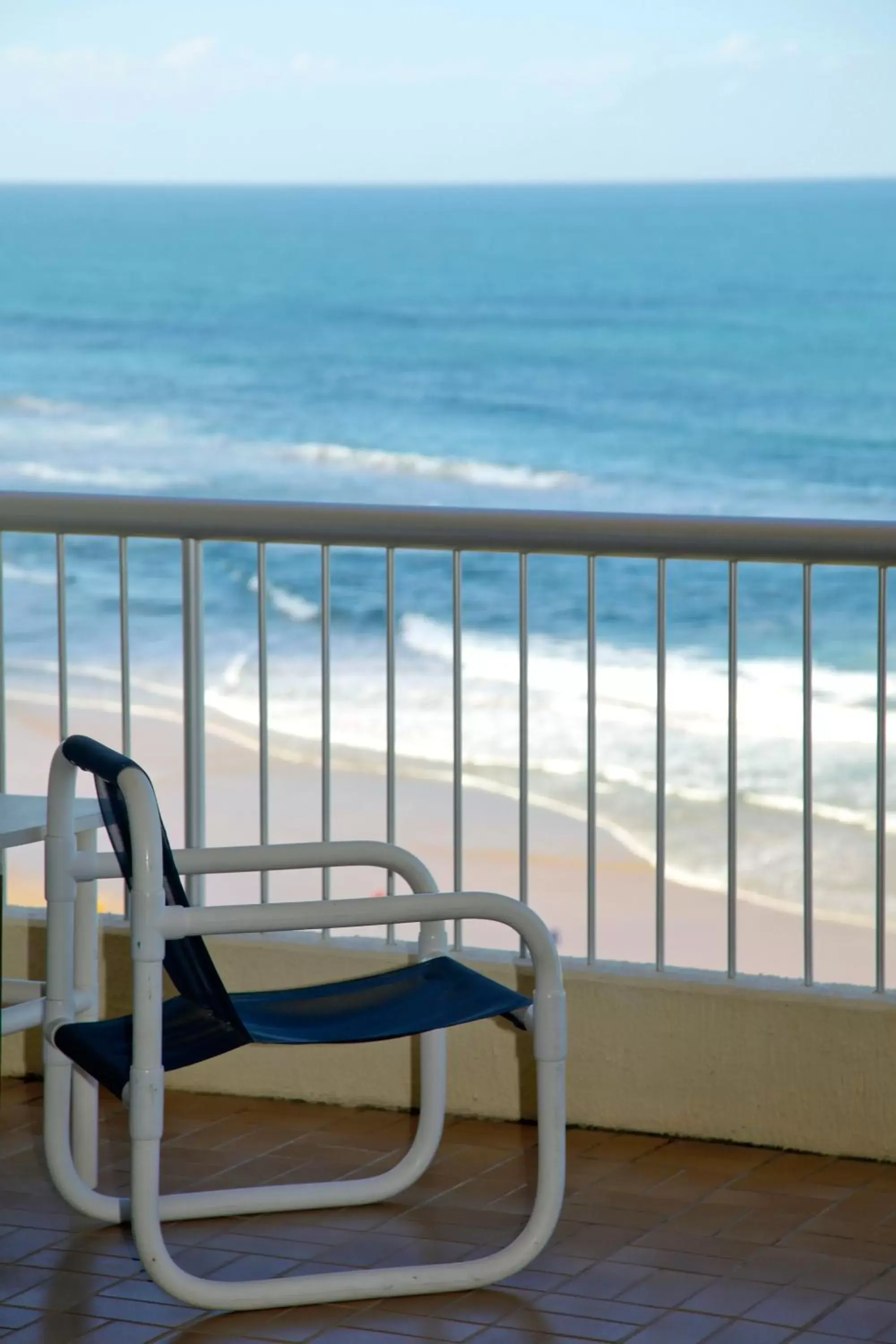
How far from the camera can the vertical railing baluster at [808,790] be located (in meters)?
3.62

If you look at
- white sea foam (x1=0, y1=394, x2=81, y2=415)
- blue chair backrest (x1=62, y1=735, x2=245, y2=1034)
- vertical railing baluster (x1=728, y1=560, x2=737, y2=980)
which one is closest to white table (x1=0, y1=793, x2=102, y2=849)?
blue chair backrest (x1=62, y1=735, x2=245, y2=1034)

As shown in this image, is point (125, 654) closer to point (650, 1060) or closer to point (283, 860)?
point (283, 860)

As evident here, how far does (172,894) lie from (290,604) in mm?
19058

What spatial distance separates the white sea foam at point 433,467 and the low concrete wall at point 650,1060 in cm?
2429

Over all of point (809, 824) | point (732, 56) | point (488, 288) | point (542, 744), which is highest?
point (732, 56)

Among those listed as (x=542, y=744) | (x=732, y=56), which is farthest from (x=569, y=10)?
(x=542, y=744)

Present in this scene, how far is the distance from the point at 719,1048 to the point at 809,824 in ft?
1.67

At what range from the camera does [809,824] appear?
3.71 m

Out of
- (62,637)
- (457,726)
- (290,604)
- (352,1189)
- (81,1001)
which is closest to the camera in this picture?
(81,1001)

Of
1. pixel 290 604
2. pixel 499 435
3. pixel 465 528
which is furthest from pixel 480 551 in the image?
pixel 499 435

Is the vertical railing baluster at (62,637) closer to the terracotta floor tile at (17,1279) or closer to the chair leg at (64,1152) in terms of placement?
the chair leg at (64,1152)

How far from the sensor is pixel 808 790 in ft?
12.1

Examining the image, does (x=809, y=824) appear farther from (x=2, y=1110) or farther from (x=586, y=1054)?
(x=2, y=1110)

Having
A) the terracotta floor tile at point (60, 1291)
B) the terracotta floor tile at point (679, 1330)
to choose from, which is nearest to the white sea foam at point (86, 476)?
the terracotta floor tile at point (60, 1291)
